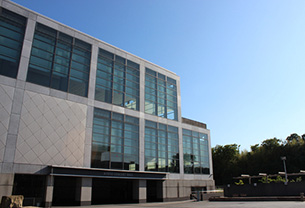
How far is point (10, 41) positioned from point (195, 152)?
30.5 metres

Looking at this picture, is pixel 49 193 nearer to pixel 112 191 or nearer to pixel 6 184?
pixel 6 184

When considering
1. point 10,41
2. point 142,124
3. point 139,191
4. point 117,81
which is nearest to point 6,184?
point 10,41

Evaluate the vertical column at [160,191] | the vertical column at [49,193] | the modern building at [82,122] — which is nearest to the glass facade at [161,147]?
the modern building at [82,122]

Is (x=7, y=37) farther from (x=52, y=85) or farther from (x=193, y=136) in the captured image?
(x=193, y=136)

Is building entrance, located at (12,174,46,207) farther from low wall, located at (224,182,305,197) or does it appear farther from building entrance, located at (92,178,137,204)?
low wall, located at (224,182,305,197)

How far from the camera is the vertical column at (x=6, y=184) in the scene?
75.8ft

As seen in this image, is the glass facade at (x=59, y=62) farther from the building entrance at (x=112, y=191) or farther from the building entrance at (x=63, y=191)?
the building entrance at (x=112, y=191)

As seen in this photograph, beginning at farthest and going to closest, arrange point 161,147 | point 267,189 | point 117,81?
point 161,147
point 267,189
point 117,81

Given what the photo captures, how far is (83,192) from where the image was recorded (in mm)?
28141

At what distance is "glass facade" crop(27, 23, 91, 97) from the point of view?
2791 cm

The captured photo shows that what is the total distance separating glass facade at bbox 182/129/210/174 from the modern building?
0.26 metres

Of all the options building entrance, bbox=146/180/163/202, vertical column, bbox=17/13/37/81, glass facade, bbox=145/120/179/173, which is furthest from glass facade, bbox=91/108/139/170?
vertical column, bbox=17/13/37/81

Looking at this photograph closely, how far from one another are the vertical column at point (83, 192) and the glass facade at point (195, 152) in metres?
17.0

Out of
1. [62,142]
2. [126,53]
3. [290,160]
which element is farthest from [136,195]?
[290,160]
